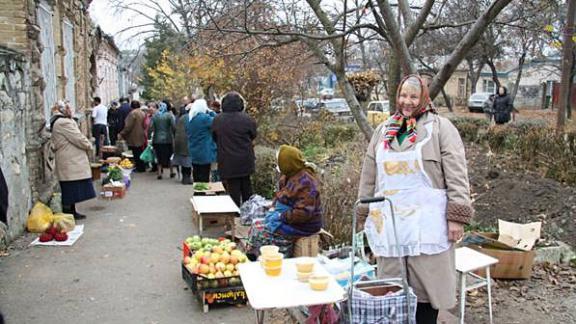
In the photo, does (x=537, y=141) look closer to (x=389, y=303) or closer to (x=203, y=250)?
(x=203, y=250)

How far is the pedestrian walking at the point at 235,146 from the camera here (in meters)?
7.61

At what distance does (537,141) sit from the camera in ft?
32.1

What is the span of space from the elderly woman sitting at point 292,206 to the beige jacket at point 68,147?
3.82 meters

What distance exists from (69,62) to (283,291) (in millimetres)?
10314

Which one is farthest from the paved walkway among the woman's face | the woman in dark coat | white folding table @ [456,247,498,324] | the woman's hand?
the woman in dark coat

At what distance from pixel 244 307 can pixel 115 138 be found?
1229 cm

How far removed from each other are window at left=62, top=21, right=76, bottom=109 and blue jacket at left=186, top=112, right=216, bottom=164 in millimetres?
3378

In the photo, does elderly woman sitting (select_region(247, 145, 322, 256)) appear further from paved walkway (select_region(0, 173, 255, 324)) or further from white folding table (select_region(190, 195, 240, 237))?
white folding table (select_region(190, 195, 240, 237))

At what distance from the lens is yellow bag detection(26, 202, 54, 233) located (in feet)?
24.2

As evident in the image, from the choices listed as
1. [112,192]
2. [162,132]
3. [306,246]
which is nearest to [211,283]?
[306,246]

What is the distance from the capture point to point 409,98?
3.48 m

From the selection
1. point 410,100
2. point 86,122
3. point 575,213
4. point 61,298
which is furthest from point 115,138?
point 410,100

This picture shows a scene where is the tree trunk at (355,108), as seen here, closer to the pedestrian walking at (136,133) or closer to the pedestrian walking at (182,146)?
the pedestrian walking at (182,146)

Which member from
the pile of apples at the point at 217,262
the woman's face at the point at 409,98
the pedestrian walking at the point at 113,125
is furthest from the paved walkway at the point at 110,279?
the pedestrian walking at the point at 113,125
